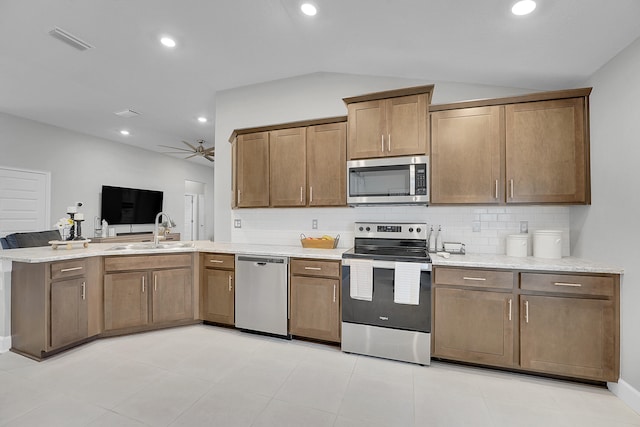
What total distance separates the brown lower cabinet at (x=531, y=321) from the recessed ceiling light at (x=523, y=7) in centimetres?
182

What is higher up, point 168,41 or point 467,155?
point 168,41

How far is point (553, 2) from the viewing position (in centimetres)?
170

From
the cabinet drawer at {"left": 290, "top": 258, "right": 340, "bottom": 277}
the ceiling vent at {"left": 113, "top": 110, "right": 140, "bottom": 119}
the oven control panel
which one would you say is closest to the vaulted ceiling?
the ceiling vent at {"left": 113, "top": 110, "right": 140, "bottom": 119}

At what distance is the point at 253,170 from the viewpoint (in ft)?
11.1

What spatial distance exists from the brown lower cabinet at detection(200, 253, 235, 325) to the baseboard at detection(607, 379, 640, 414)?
3.22 meters

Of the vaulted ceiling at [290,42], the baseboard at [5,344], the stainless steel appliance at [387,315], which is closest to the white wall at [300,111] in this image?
the vaulted ceiling at [290,42]

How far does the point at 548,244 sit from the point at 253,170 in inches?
121

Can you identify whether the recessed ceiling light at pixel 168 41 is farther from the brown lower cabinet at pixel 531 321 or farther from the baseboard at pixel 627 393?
the baseboard at pixel 627 393

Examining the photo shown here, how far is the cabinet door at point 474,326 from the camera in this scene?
2.21 meters

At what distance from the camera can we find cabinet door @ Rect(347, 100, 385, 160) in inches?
109

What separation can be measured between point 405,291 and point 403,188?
952mm

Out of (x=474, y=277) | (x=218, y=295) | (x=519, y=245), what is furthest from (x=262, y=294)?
(x=519, y=245)

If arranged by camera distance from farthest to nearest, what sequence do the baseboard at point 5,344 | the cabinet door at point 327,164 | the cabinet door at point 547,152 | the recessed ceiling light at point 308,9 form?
the cabinet door at point 327,164 < the baseboard at point 5,344 < the cabinet door at point 547,152 < the recessed ceiling light at point 308,9

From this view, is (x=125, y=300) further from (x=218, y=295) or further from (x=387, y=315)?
(x=387, y=315)
